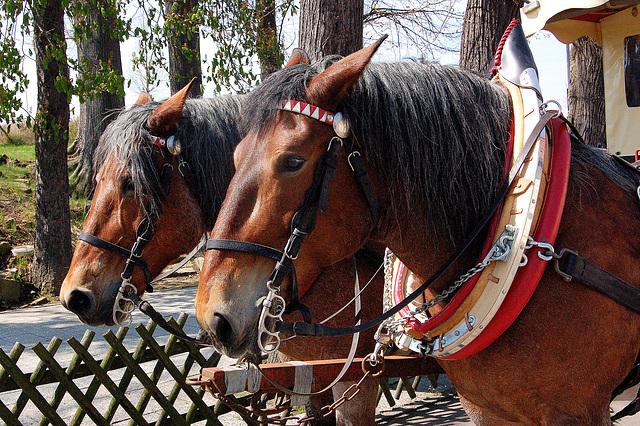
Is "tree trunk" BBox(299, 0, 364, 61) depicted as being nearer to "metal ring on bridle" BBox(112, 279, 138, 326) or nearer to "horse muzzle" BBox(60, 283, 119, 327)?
"metal ring on bridle" BBox(112, 279, 138, 326)

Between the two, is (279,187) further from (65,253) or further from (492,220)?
(65,253)

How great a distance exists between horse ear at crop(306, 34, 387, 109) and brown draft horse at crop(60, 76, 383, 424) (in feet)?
4.06

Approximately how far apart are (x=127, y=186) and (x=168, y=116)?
16.8 inches


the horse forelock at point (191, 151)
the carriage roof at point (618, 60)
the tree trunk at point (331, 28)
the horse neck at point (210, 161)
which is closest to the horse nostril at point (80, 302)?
the horse forelock at point (191, 151)

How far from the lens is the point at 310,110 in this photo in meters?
1.68

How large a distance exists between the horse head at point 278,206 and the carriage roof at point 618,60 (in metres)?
Result: 2.38

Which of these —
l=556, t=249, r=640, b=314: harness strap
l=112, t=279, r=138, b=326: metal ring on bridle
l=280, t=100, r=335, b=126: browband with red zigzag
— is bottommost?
l=112, t=279, r=138, b=326: metal ring on bridle

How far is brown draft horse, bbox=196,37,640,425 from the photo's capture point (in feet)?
5.32

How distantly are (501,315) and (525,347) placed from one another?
0.44 ft

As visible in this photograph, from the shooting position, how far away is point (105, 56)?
1098cm

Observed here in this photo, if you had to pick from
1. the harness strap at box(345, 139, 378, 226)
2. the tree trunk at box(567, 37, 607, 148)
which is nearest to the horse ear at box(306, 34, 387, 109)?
the harness strap at box(345, 139, 378, 226)

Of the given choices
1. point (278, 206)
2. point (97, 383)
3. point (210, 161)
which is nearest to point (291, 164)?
point (278, 206)

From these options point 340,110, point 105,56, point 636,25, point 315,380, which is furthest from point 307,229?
point 105,56

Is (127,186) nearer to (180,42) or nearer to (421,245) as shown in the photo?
(421,245)
